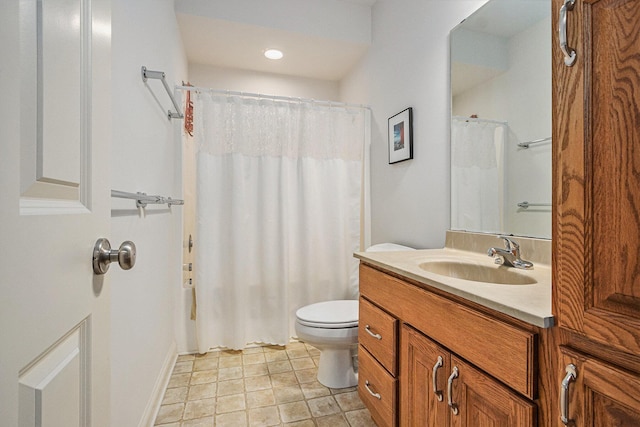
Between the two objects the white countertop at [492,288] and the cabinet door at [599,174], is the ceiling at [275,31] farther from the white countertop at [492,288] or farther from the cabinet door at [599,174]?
the cabinet door at [599,174]

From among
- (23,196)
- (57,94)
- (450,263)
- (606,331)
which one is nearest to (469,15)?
(450,263)

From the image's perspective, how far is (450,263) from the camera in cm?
135

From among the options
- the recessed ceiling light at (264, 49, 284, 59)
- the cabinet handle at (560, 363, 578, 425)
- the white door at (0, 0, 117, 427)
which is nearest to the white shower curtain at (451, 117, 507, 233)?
the cabinet handle at (560, 363, 578, 425)

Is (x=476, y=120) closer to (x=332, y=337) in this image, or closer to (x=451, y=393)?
(x=451, y=393)

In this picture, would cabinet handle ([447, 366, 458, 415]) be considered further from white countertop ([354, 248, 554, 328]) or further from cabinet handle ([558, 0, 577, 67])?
cabinet handle ([558, 0, 577, 67])

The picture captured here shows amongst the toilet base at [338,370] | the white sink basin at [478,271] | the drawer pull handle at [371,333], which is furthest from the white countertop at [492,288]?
the toilet base at [338,370]

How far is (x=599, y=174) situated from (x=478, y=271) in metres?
0.83

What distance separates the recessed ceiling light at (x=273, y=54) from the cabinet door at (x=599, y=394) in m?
2.66

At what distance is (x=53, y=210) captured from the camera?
0.44m

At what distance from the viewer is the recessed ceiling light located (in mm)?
2561

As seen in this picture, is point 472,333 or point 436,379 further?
point 436,379

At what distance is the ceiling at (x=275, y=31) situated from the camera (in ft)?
7.15

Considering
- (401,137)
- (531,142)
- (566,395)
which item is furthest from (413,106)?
(566,395)

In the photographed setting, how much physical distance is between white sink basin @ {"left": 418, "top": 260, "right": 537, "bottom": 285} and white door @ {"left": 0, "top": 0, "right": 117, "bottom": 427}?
1096 mm
